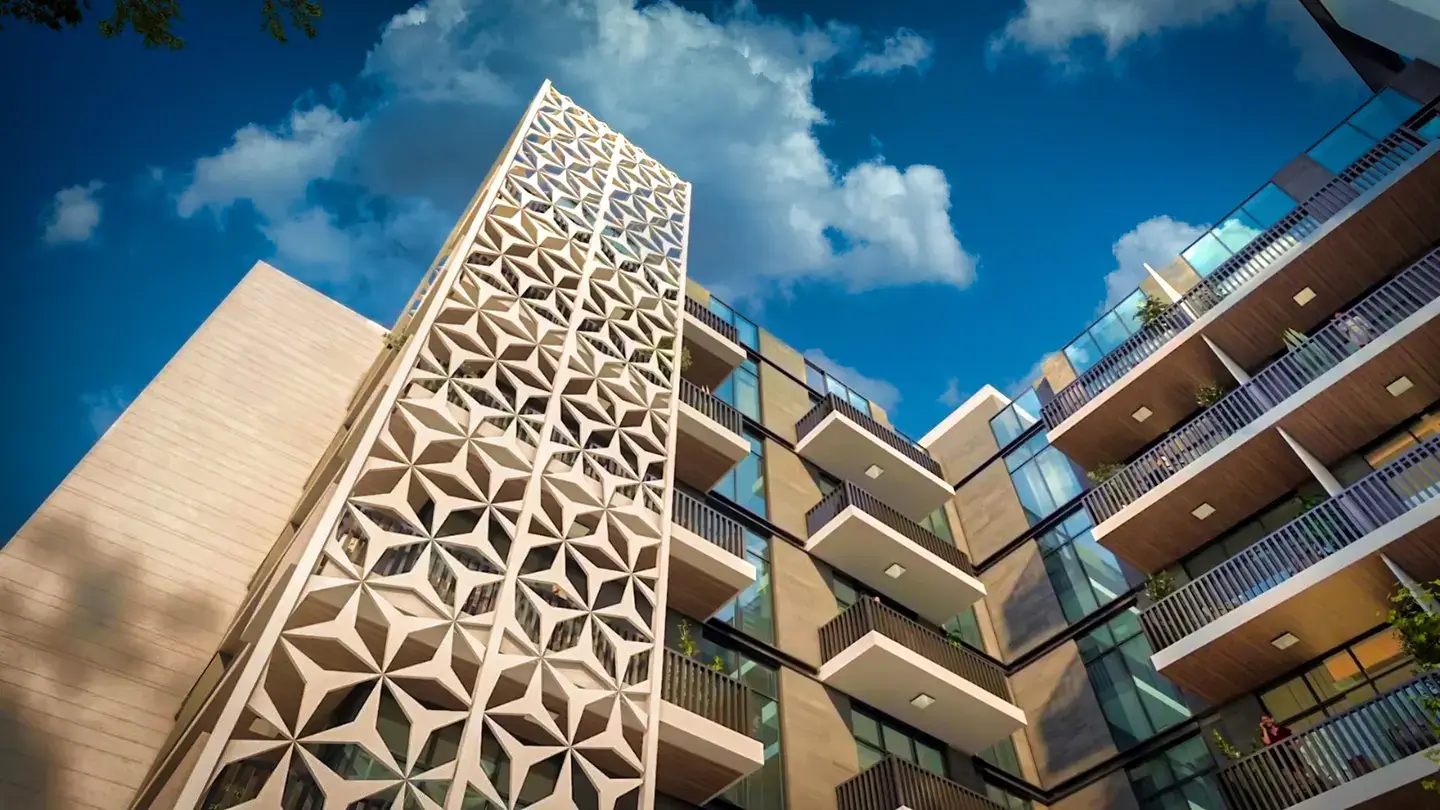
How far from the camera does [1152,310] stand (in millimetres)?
22406

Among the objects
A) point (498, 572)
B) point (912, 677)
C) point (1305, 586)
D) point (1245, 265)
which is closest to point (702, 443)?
point (912, 677)

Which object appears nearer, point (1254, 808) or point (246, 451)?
point (1254, 808)

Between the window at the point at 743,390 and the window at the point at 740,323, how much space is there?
118 cm

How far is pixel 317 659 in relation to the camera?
11.0 meters

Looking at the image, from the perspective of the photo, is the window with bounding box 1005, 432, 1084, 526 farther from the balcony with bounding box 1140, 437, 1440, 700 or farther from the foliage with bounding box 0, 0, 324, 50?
the foliage with bounding box 0, 0, 324, 50

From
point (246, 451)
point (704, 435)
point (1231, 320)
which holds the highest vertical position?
point (1231, 320)

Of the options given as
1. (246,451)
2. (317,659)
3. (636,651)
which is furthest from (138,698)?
(636,651)

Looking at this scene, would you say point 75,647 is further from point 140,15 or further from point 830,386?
point 830,386

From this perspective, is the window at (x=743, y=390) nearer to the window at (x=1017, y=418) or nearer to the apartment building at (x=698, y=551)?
the apartment building at (x=698, y=551)

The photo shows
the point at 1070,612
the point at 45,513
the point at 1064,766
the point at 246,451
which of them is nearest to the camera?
the point at 45,513

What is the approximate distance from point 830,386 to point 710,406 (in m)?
8.50

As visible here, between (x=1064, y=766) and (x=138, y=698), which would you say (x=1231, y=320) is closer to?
(x=1064, y=766)

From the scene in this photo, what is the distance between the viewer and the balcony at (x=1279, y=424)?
16797 millimetres

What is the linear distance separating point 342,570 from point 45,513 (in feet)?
17.4
